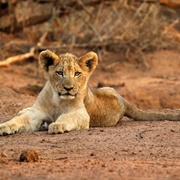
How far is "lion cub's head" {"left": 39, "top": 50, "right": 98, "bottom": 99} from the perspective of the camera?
683cm

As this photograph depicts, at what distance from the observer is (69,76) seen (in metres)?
6.86

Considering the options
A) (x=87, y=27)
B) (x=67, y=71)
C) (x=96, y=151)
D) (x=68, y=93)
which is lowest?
(x=87, y=27)

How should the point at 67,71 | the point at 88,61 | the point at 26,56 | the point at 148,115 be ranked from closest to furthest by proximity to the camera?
the point at 67,71 < the point at 88,61 < the point at 148,115 < the point at 26,56

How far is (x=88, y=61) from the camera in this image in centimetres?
728

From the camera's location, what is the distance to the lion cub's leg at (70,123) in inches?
253

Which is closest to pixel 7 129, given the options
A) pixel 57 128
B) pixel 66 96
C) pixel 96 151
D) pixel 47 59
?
pixel 57 128

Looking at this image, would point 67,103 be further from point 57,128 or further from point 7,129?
point 7,129

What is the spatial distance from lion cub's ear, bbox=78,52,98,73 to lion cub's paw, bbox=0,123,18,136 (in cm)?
104

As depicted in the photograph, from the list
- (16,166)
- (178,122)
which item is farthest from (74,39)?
(16,166)

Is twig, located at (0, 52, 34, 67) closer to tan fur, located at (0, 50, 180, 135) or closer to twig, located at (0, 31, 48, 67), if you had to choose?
twig, located at (0, 31, 48, 67)

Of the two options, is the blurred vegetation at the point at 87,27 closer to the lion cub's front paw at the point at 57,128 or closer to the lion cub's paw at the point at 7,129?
the lion cub's paw at the point at 7,129

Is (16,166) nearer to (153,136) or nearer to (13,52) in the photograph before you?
(153,136)

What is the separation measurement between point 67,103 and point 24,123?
0.54 meters

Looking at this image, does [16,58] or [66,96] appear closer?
[66,96]
